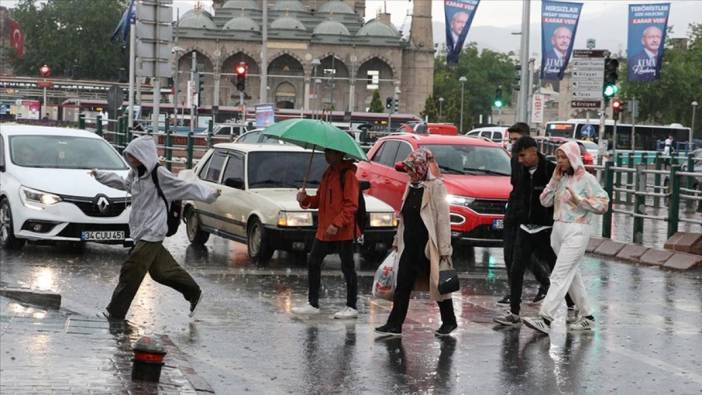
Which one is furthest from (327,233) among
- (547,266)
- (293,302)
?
(547,266)

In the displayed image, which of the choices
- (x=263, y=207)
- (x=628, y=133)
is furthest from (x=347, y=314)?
(x=628, y=133)

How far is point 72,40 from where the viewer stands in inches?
5984

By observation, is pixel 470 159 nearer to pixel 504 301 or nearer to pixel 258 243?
pixel 258 243

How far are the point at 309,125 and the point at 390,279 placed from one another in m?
1.73

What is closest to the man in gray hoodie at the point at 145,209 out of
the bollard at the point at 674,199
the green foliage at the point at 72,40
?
the bollard at the point at 674,199

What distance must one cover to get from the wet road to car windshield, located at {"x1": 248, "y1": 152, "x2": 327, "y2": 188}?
124cm

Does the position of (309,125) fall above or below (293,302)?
above

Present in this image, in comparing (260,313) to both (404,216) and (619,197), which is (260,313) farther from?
(619,197)

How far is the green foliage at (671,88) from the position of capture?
100m

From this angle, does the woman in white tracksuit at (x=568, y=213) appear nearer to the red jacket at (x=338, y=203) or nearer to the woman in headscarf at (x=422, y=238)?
the woman in headscarf at (x=422, y=238)

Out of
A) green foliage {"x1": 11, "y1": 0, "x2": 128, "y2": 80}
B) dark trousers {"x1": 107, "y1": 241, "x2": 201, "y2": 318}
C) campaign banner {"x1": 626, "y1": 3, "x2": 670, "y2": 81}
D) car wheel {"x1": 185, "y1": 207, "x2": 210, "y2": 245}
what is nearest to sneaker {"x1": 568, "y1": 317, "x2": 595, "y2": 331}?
dark trousers {"x1": 107, "y1": 241, "x2": 201, "y2": 318}

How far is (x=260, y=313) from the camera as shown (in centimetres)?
1193

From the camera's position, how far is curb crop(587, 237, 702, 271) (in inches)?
683

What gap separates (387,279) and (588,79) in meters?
20.2
